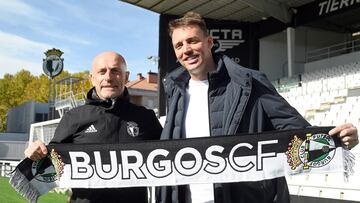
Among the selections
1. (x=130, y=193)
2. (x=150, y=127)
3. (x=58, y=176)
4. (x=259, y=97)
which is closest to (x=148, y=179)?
(x=130, y=193)

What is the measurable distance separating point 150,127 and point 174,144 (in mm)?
436

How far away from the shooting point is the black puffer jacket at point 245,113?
2.22m

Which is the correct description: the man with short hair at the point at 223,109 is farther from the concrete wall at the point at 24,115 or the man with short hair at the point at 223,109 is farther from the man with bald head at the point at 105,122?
the concrete wall at the point at 24,115

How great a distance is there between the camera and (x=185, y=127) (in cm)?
239

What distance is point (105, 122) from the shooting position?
8.77 ft

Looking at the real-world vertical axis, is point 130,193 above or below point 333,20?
below

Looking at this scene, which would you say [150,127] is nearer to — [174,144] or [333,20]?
[174,144]

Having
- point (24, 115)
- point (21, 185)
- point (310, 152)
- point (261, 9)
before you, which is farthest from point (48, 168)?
point (24, 115)

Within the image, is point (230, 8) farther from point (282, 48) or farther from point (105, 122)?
point (105, 122)

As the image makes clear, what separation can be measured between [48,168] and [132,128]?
59cm

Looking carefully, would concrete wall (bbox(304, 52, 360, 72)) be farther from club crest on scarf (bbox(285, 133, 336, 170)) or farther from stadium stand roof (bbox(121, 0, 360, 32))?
club crest on scarf (bbox(285, 133, 336, 170))

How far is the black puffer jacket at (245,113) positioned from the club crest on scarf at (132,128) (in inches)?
17.5

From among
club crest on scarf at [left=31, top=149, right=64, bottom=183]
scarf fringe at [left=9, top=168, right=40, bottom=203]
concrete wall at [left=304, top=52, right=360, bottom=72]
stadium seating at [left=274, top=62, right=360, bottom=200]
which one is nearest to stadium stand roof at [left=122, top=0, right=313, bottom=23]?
concrete wall at [left=304, top=52, right=360, bottom=72]

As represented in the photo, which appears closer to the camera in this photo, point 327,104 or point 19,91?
point 327,104
